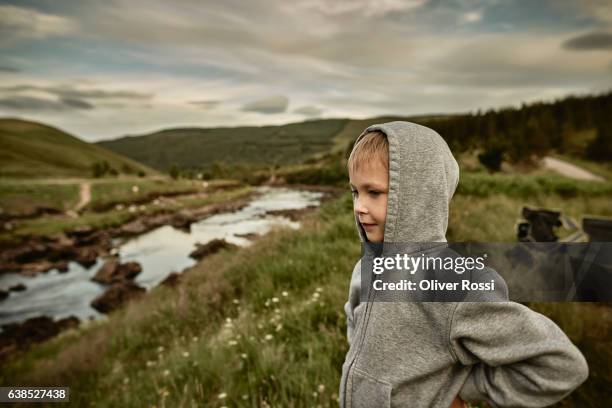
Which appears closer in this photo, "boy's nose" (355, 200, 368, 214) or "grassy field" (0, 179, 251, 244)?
"boy's nose" (355, 200, 368, 214)

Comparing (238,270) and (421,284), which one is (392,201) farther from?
(238,270)

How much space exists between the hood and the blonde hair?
6 cm

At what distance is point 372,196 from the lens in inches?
61.3

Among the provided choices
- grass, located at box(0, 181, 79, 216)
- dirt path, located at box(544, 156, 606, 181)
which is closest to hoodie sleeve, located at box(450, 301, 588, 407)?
dirt path, located at box(544, 156, 606, 181)

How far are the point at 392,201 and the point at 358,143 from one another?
15.4 inches

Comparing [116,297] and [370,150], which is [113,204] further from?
[370,150]

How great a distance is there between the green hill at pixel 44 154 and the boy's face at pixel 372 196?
75107 millimetres

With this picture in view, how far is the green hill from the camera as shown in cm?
6656

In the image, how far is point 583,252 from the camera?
251cm

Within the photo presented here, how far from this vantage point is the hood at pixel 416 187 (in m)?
1.46

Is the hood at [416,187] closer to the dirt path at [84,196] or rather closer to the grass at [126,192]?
the dirt path at [84,196]

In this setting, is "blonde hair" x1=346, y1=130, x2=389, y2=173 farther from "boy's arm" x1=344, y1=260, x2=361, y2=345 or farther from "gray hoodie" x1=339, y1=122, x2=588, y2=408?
"boy's arm" x1=344, y1=260, x2=361, y2=345

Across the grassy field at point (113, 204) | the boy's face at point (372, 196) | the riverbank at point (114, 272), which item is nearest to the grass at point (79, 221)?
the grassy field at point (113, 204)

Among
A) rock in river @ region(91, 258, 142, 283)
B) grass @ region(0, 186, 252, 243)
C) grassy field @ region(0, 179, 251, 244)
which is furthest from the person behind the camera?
grassy field @ region(0, 179, 251, 244)
